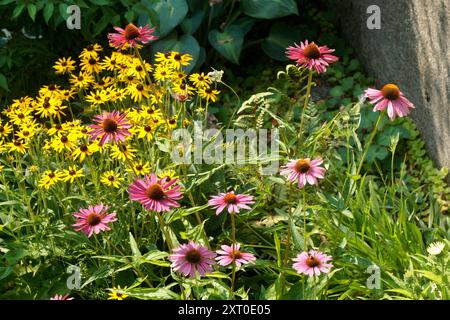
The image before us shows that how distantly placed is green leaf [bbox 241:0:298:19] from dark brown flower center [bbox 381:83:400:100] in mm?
2278

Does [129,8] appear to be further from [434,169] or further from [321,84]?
[434,169]

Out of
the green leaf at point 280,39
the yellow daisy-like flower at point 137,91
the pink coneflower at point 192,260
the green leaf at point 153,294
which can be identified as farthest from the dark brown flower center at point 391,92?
the green leaf at point 280,39

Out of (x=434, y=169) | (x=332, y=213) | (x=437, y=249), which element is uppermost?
(x=434, y=169)

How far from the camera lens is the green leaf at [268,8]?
4969mm

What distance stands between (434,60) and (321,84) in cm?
108

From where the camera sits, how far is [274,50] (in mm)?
5168

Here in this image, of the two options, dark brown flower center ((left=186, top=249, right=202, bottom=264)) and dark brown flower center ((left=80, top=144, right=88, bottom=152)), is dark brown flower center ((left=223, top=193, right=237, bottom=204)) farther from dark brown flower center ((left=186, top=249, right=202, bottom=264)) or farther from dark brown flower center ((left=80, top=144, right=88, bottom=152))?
dark brown flower center ((left=80, top=144, right=88, bottom=152))

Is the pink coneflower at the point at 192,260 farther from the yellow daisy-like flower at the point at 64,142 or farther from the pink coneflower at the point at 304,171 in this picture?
the yellow daisy-like flower at the point at 64,142

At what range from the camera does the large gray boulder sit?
398cm

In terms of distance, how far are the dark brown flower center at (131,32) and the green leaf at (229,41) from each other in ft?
6.44

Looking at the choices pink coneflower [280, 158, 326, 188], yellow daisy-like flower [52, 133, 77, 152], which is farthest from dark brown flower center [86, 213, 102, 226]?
pink coneflower [280, 158, 326, 188]

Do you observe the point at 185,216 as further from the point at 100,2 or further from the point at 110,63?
the point at 100,2
